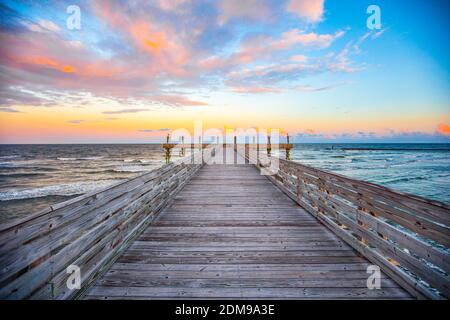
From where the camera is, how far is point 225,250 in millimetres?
3201

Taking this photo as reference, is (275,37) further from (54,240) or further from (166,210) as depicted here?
(54,240)

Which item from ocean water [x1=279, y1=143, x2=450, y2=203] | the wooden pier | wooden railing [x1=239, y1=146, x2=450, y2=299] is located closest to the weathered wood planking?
the wooden pier

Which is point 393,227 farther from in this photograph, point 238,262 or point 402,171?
point 402,171

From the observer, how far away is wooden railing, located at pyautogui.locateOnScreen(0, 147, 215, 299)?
1.46 meters

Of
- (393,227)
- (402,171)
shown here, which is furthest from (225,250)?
(402,171)

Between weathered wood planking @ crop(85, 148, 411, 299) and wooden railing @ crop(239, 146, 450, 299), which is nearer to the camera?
wooden railing @ crop(239, 146, 450, 299)

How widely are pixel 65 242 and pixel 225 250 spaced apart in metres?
2.01

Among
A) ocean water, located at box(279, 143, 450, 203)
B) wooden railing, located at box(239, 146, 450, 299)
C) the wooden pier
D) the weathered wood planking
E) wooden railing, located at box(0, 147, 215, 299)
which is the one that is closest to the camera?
wooden railing, located at box(0, 147, 215, 299)

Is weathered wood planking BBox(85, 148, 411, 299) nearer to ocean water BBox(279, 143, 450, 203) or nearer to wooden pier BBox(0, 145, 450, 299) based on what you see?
wooden pier BBox(0, 145, 450, 299)

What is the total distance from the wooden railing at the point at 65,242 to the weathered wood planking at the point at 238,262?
0.84ft

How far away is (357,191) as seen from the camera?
3.24m

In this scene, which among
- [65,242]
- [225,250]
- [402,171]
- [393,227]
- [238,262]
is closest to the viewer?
[65,242]

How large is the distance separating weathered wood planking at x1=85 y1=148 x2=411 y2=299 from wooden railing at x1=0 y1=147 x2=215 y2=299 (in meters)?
0.26
